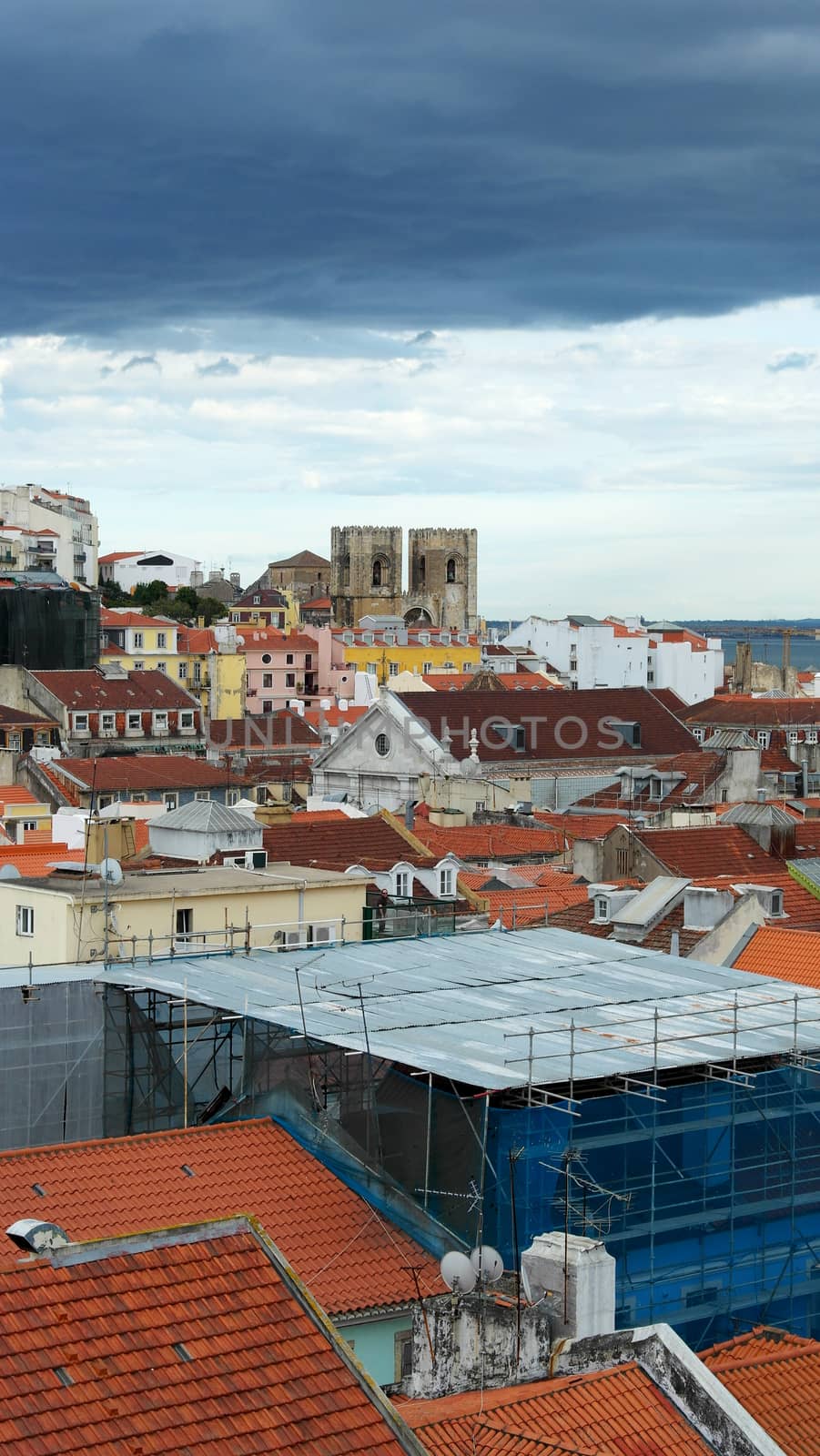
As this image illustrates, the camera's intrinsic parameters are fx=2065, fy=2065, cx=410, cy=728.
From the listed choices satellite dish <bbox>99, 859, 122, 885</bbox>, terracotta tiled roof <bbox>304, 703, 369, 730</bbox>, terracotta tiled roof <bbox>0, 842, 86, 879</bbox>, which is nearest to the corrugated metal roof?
satellite dish <bbox>99, 859, 122, 885</bbox>

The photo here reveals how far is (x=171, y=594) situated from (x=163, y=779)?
311ft

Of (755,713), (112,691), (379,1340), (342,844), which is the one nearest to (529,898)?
(342,844)

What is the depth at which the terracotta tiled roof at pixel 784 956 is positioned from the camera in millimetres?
27828

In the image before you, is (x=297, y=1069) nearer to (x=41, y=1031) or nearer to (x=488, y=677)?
(x=41, y=1031)

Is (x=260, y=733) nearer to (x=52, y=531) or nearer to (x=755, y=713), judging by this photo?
(x=755, y=713)

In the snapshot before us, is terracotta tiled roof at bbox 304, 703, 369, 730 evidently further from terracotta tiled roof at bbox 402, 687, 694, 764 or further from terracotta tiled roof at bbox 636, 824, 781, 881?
terracotta tiled roof at bbox 636, 824, 781, 881

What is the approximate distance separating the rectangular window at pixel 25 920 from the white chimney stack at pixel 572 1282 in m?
15.1

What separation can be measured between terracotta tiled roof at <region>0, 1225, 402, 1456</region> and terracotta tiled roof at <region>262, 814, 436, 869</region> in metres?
31.4

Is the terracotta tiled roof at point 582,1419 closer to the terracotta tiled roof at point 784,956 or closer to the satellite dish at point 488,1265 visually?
the satellite dish at point 488,1265

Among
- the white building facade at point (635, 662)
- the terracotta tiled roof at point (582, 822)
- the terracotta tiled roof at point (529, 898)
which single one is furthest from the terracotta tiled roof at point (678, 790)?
the white building facade at point (635, 662)

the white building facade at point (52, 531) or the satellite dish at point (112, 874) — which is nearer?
the satellite dish at point (112, 874)

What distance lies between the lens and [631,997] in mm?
22828

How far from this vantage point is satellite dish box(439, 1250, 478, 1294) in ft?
47.8

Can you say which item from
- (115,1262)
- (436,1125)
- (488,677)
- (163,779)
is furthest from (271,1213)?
(488,677)
